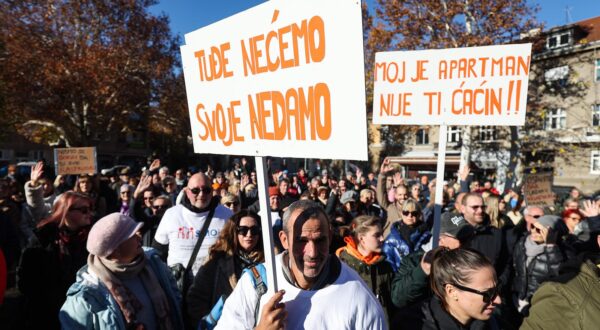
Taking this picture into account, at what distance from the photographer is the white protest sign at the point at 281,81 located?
1.44 m

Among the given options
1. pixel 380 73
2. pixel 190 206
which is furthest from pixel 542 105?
pixel 190 206

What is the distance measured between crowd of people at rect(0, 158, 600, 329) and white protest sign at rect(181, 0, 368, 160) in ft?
1.29

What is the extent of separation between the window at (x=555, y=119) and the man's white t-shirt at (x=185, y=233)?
84.4ft

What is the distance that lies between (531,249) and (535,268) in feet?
0.58

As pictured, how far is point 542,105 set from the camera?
59.8ft

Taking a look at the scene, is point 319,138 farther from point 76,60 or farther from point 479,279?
point 76,60

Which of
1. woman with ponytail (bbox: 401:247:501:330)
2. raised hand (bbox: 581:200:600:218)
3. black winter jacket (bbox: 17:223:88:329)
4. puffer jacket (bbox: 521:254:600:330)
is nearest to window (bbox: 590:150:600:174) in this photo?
raised hand (bbox: 581:200:600:218)

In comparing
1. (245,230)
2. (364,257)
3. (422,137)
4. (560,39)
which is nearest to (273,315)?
(245,230)

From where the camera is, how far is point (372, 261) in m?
2.78

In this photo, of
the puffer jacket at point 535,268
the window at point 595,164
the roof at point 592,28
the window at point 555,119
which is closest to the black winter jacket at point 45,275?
the puffer jacket at point 535,268

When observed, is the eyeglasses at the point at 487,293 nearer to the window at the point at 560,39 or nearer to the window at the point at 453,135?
the window at the point at 560,39

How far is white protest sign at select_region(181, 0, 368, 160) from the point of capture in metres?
1.44

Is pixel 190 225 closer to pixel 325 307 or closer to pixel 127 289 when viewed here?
pixel 127 289

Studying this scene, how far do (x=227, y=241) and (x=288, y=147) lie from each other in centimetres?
134
